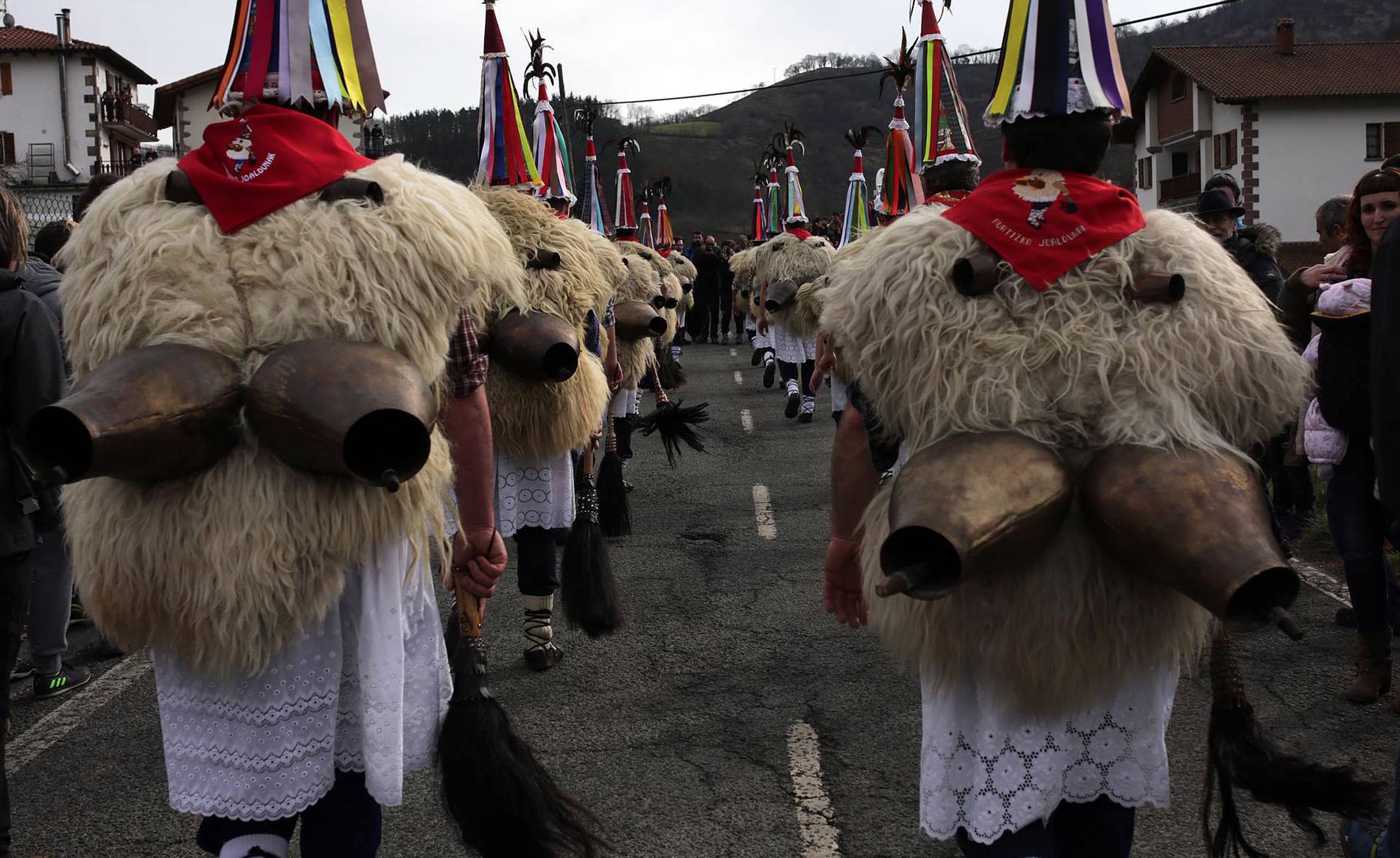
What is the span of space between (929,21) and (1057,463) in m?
4.25

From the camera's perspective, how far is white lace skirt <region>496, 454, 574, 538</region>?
17.0 ft

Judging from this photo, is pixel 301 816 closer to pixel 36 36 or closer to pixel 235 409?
pixel 235 409

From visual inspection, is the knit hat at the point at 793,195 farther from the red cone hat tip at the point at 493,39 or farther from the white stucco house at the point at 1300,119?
the white stucco house at the point at 1300,119

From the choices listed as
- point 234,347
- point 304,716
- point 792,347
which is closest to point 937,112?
point 234,347

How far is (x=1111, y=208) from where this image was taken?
216 centimetres

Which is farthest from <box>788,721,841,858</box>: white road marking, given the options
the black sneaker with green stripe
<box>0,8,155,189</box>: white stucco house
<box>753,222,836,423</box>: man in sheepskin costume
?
<box>0,8,155,189</box>: white stucco house

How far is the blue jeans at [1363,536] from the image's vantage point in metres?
4.52

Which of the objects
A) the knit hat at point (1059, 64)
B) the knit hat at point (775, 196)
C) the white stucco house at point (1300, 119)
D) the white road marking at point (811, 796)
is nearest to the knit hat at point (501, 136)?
the white road marking at point (811, 796)

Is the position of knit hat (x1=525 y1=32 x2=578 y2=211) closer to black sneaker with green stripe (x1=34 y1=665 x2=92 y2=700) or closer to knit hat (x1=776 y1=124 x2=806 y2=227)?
Answer: black sneaker with green stripe (x1=34 y1=665 x2=92 y2=700)

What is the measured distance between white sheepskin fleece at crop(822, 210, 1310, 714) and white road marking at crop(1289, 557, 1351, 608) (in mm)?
4125

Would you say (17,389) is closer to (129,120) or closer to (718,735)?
(718,735)

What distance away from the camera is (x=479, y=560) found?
2.77 metres

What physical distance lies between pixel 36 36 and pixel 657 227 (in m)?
42.9

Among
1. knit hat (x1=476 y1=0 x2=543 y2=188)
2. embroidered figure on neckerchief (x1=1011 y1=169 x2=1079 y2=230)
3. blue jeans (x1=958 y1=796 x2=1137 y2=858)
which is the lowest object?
blue jeans (x1=958 y1=796 x2=1137 y2=858)
